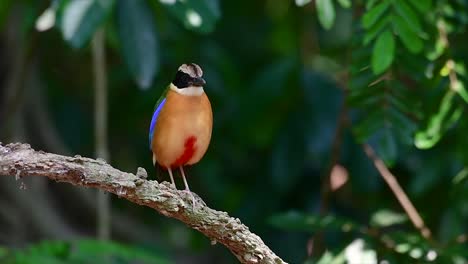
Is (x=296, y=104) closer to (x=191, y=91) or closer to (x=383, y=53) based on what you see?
(x=383, y=53)

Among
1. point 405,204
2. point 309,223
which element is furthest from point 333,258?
point 405,204

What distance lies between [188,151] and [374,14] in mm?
1085

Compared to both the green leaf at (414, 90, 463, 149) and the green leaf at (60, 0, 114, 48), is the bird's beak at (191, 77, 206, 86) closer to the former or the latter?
the green leaf at (60, 0, 114, 48)

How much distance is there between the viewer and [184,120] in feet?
14.2

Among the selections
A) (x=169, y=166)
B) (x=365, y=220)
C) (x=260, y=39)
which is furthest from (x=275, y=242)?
(x=169, y=166)

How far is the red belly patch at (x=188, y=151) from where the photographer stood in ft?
14.3

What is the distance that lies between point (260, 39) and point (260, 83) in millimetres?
1578

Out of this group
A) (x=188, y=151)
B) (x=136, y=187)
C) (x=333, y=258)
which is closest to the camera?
(x=136, y=187)

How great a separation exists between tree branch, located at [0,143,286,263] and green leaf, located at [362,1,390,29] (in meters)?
1.34

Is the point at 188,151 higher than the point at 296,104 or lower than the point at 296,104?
lower

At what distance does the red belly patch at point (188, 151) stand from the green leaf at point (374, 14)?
1.01 metres

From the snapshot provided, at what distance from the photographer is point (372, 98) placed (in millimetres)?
5125

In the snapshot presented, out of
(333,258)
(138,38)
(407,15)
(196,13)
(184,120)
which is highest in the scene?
(138,38)

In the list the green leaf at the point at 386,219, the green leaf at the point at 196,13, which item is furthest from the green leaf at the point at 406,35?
the green leaf at the point at 386,219
